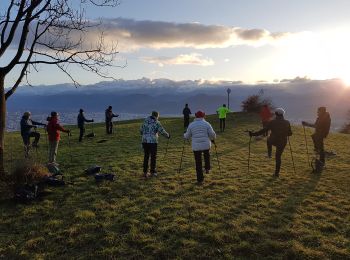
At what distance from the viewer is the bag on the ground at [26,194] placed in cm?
1338

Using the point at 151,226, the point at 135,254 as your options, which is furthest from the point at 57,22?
the point at 135,254

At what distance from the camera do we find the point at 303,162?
23.4 meters

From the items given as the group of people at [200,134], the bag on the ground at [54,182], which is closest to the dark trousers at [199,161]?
the group of people at [200,134]

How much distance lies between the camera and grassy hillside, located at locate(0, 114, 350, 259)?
32.0ft

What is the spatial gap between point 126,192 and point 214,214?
4035mm

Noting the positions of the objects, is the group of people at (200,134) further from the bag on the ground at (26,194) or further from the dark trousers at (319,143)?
the bag on the ground at (26,194)

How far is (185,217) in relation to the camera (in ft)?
38.8

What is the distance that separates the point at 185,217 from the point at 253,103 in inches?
2133

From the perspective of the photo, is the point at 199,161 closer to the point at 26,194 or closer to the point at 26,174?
the point at 26,194

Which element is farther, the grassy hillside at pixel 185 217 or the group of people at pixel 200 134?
the group of people at pixel 200 134

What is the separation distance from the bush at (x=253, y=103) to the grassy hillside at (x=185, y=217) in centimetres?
4382

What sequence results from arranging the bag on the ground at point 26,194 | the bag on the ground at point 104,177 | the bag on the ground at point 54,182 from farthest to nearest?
1. the bag on the ground at point 104,177
2. the bag on the ground at point 54,182
3. the bag on the ground at point 26,194

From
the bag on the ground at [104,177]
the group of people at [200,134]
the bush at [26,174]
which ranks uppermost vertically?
the group of people at [200,134]

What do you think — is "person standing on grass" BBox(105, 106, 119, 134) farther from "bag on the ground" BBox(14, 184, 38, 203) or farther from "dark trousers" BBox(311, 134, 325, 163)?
"bag on the ground" BBox(14, 184, 38, 203)
